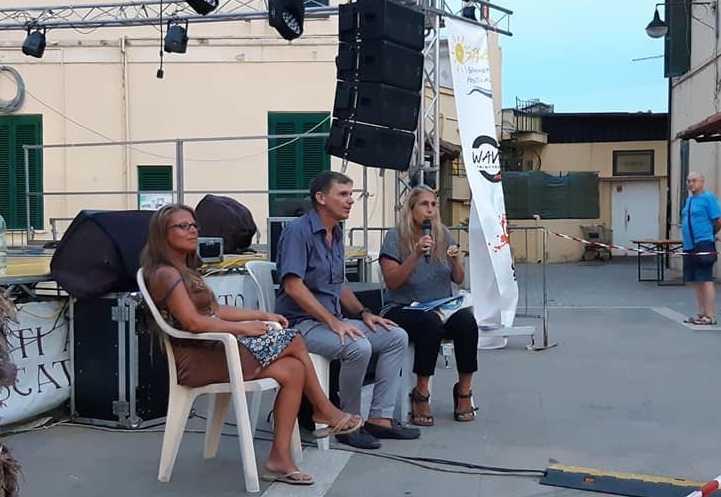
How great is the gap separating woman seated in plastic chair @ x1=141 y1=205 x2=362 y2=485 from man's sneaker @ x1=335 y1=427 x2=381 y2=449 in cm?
50

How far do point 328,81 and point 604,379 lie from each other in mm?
9016

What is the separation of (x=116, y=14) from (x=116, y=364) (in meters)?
9.94

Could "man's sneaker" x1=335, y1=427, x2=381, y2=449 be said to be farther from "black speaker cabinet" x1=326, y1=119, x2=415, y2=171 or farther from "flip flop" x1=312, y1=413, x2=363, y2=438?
"black speaker cabinet" x1=326, y1=119, x2=415, y2=171

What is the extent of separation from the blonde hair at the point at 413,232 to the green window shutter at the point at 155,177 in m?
10.2

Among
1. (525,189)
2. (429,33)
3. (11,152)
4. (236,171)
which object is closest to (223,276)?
(429,33)

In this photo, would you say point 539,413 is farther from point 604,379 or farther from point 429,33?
point 429,33

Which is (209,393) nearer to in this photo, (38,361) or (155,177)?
(38,361)

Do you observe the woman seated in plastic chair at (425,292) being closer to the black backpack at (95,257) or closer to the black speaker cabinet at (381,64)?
the black backpack at (95,257)

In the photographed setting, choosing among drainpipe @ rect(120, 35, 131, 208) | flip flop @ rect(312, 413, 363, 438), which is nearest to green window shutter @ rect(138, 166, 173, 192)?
drainpipe @ rect(120, 35, 131, 208)

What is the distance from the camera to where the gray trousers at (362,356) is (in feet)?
15.6

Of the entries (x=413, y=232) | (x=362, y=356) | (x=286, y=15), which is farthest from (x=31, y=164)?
(x=362, y=356)

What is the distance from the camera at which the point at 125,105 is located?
15.1 metres

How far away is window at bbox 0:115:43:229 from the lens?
15.3 meters

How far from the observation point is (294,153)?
15117 mm
